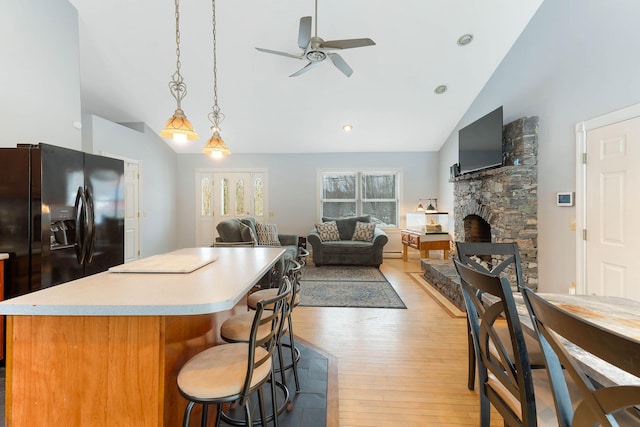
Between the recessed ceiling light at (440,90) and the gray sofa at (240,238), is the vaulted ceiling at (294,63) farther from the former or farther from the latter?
the gray sofa at (240,238)

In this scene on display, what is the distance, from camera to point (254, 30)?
3.66m

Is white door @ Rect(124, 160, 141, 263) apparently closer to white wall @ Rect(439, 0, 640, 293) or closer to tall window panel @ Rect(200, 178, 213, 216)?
tall window panel @ Rect(200, 178, 213, 216)

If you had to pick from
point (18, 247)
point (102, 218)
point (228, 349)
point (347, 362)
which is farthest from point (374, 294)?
point (18, 247)

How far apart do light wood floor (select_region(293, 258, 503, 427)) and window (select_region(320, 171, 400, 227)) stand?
11.3 ft

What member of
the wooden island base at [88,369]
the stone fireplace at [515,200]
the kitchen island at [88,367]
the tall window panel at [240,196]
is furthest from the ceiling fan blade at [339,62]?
the tall window panel at [240,196]

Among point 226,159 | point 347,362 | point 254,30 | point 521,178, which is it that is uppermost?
point 254,30

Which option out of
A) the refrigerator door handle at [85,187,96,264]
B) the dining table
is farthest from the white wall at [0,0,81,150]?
the dining table

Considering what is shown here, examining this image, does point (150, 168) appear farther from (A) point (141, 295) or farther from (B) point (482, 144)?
(B) point (482, 144)

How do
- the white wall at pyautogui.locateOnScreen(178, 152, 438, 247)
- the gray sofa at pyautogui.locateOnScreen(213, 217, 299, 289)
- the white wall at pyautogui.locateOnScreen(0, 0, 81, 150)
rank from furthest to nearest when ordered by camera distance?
the white wall at pyautogui.locateOnScreen(178, 152, 438, 247) < the gray sofa at pyautogui.locateOnScreen(213, 217, 299, 289) < the white wall at pyautogui.locateOnScreen(0, 0, 81, 150)

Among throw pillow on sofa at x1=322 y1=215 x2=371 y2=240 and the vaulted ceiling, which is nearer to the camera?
the vaulted ceiling

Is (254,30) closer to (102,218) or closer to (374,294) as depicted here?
(102,218)

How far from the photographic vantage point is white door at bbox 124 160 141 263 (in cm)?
520

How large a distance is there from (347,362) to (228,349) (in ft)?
4.34

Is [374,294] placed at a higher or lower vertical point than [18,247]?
lower
